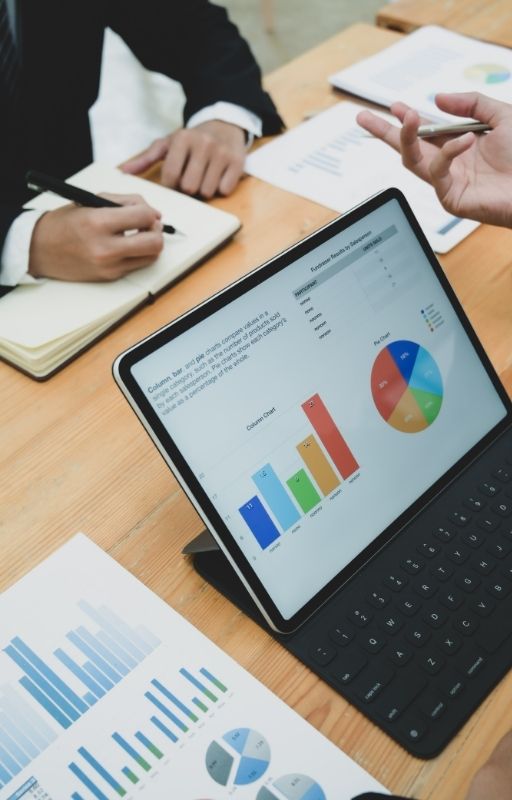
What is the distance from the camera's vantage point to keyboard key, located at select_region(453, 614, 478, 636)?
0.57 metres

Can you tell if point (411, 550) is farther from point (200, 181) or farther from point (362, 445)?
point (200, 181)

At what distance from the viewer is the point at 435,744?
1.69 feet

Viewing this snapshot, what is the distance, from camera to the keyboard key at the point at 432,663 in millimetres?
547

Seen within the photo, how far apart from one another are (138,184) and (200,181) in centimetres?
9

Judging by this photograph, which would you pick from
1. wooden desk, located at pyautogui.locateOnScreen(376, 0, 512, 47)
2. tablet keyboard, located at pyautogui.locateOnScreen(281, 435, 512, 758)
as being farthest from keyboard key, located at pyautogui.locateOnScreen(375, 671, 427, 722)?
wooden desk, located at pyautogui.locateOnScreen(376, 0, 512, 47)

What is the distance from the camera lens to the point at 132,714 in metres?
0.55

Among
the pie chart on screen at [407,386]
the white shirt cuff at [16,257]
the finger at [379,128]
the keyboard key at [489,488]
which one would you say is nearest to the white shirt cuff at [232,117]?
the finger at [379,128]

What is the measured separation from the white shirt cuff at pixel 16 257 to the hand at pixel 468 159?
47 centimetres

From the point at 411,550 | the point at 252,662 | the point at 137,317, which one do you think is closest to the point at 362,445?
the point at 411,550

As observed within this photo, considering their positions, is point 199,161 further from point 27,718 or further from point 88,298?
point 27,718

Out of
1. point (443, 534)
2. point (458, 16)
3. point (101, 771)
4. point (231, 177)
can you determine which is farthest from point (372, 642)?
point (458, 16)

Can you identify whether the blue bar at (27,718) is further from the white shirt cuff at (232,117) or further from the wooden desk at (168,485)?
the white shirt cuff at (232,117)

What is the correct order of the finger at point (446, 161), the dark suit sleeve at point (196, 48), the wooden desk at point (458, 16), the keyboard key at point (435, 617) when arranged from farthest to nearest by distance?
the wooden desk at point (458, 16) < the dark suit sleeve at point (196, 48) < the finger at point (446, 161) < the keyboard key at point (435, 617)

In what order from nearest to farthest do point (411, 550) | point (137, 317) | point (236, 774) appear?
point (236, 774)
point (411, 550)
point (137, 317)
